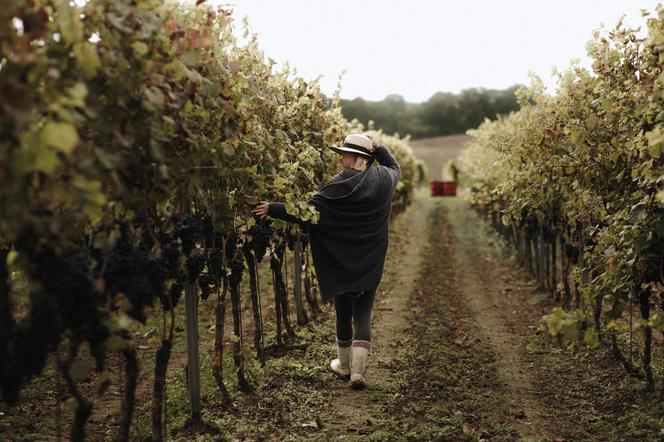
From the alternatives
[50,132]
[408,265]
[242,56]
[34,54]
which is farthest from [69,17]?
[408,265]

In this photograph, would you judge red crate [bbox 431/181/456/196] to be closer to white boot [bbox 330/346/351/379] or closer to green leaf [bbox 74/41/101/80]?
white boot [bbox 330/346/351/379]

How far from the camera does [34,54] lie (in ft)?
8.84

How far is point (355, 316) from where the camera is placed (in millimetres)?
6074

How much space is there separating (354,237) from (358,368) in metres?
1.16

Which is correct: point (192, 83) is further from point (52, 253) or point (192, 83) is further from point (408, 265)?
point (408, 265)

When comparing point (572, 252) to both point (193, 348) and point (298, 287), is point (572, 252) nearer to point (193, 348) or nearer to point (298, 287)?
point (298, 287)

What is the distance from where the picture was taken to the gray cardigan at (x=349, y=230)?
19.1 feet

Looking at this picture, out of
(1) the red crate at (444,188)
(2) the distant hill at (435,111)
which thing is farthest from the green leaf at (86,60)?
(2) the distant hill at (435,111)

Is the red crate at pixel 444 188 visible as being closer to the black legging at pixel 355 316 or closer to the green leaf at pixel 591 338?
→ the black legging at pixel 355 316

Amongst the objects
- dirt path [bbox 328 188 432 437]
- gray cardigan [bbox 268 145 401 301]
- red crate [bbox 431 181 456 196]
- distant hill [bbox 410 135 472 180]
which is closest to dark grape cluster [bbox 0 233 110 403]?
dirt path [bbox 328 188 432 437]

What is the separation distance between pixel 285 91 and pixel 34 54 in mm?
4579

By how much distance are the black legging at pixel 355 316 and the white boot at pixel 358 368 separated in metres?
0.11

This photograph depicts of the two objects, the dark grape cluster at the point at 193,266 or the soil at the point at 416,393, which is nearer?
the dark grape cluster at the point at 193,266

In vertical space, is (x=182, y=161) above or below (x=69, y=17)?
below
